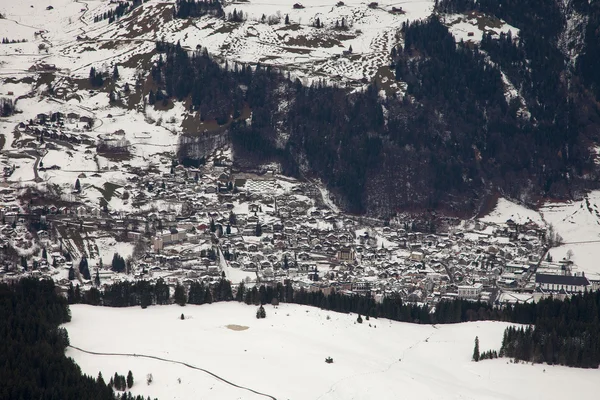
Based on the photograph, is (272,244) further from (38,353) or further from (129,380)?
(129,380)

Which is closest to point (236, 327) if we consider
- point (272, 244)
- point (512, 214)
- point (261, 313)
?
point (261, 313)

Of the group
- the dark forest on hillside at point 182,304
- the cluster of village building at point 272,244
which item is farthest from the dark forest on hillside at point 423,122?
the dark forest on hillside at point 182,304

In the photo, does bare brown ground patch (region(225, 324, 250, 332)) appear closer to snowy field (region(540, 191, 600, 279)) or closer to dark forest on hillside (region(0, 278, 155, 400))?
dark forest on hillside (region(0, 278, 155, 400))

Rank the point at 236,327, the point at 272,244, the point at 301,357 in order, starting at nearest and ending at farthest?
the point at 301,357, the point at 236,327, the point at 272,244

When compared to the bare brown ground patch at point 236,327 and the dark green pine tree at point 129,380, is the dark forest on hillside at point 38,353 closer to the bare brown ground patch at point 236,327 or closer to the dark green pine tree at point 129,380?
the dark green pine tree at point 129,380

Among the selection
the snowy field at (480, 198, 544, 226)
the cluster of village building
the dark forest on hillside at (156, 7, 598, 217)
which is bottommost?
the cluster of village building

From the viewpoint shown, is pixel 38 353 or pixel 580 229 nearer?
pixel 38 353

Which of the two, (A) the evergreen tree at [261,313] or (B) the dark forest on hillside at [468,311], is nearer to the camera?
(B) the dark forest on hillside at [468,311]

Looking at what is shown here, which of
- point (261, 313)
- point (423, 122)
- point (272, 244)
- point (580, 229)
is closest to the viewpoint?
point (261, 313)

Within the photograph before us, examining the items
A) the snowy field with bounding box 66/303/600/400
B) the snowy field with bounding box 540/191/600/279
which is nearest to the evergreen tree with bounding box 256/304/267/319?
the snowy field with bounding box 66/303/600/400
